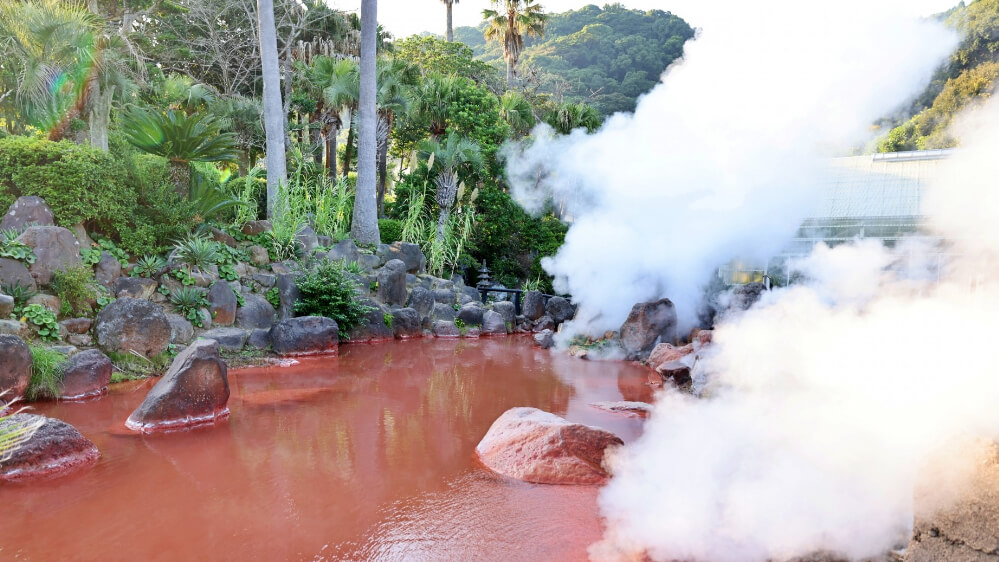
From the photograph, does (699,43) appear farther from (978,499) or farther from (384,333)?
(978,499)

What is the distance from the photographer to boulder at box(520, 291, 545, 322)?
13773mm

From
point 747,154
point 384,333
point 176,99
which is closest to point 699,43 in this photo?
point 747,154

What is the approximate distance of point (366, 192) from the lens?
13617 mm

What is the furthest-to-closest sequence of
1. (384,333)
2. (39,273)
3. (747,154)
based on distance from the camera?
1. (384,333)
2. (747,154)
3. (39,273)

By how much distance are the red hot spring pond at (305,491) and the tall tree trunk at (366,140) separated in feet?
22.5

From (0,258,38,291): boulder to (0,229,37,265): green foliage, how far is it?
0.06m

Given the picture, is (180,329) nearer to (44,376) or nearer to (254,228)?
(44,376)

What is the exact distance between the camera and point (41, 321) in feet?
21.9

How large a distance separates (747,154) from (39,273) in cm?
1014

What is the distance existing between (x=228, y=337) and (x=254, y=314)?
3.10 feet

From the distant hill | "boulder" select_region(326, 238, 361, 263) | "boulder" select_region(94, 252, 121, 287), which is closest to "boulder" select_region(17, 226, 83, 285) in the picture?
"boulder" select_region(94, 252, 121, 287)

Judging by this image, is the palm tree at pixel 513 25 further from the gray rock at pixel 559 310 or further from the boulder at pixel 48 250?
the boulder at pixel 48 250

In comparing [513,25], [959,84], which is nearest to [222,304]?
[959,84]

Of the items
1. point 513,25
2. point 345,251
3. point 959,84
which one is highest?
point 513,25
